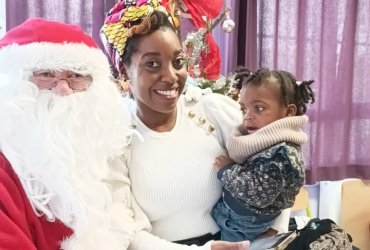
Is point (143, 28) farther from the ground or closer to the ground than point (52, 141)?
farther from the ground

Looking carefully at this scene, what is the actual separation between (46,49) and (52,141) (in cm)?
20

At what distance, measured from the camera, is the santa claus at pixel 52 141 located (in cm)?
88

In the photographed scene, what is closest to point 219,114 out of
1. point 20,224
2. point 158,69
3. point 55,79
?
point 158,69

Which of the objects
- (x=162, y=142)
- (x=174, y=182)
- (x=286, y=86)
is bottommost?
(x=174, y=182)

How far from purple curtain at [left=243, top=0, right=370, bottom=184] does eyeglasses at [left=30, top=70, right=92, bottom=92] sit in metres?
1.59

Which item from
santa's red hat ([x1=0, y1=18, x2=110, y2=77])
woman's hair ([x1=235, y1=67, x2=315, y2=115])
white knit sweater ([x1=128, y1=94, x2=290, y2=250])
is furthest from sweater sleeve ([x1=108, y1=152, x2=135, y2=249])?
woman's hair ([x1=235, y1=67, x2=315, y2=115])

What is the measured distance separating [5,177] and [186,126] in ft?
2.03

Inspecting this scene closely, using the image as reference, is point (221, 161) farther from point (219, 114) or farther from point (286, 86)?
point (286, 86)

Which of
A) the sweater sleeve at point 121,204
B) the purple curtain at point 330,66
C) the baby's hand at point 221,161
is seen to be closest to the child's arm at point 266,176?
the baby's hand at point 221,161

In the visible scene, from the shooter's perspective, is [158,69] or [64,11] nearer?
[158,69]

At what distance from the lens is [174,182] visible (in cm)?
126

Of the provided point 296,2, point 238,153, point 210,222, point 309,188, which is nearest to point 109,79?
point 238,153

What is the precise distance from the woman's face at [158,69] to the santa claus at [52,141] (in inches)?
7.4

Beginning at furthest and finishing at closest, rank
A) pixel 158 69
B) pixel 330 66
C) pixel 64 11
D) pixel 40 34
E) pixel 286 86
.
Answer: pixel 330 66
pixel 64 11
pixel 286 86
pixel 158 69
pixel 40 34
